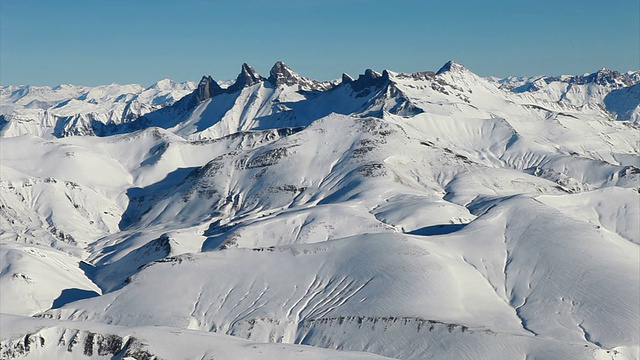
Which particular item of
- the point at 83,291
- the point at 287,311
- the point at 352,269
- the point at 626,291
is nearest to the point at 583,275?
the point at 626,291

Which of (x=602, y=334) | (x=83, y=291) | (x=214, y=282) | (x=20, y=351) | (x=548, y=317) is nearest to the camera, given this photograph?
(x=20, y=351)

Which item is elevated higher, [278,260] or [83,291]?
[278,260]

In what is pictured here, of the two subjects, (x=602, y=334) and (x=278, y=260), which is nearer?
(x=602, y=334)

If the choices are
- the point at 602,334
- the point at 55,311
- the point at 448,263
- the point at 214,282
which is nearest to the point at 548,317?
the point at 602,334

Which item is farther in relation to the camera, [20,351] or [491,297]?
[491,297]

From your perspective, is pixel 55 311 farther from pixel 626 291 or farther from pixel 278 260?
pixel 626 291

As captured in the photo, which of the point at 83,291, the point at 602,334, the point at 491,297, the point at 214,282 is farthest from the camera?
the point at 83,291

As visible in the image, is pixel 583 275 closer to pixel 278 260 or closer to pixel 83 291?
pixel 278 260

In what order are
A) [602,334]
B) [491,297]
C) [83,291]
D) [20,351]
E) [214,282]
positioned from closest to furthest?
[20,351]
[602,334]
[491,297]
[214,282]
[83,291]

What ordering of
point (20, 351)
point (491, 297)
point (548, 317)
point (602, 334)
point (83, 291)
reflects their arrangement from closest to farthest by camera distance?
point (20, 351), point (602, 334), point (548, 317), point (491, 297), point (83, 291)
